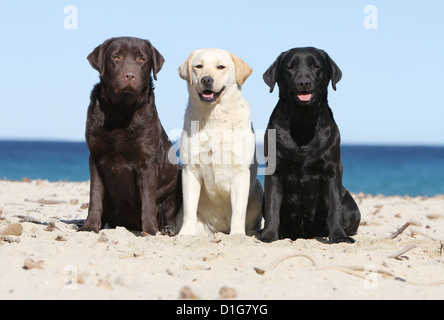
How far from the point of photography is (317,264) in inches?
160

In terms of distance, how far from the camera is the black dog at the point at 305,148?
5.42m

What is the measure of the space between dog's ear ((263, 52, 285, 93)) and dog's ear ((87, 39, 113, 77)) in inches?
61.8

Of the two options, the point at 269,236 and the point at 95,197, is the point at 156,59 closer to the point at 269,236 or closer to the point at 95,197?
the point at 95,197

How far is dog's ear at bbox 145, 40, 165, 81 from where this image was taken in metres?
5.84

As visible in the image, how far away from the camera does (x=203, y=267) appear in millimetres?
3996

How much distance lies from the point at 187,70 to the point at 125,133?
0.87 m

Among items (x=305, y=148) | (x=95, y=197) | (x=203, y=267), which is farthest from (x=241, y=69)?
(x=203, y=267)

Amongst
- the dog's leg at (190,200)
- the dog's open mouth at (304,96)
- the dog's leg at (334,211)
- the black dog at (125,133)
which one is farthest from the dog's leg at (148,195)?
the dog's leg at (334,211)

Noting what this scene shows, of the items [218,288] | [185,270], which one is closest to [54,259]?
[185,270]

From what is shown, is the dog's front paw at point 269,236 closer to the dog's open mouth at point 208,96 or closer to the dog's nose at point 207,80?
the dog's open mouth at point 208,96

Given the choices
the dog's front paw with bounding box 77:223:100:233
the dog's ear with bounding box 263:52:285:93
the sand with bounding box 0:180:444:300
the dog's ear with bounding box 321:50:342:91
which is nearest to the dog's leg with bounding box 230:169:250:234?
the sand with bounding box 0:180:444:300

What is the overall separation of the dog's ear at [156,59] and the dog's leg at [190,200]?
102cm

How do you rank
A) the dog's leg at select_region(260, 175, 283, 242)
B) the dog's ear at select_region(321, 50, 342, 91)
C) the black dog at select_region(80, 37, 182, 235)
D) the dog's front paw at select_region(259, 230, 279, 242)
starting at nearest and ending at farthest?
the dog's front paw at select_region(259, 230, 279, 242) → the dog's leg at select_region(260, 175, 283, 242) → the dog's ear at select_region(321, 50, 342, 91) → the black dog at select_region(80, 37, 182, 235)

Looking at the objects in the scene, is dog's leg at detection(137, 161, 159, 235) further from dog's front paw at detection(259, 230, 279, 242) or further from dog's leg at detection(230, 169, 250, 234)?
dog's front paw at detection(259, 230, 279, 242)
